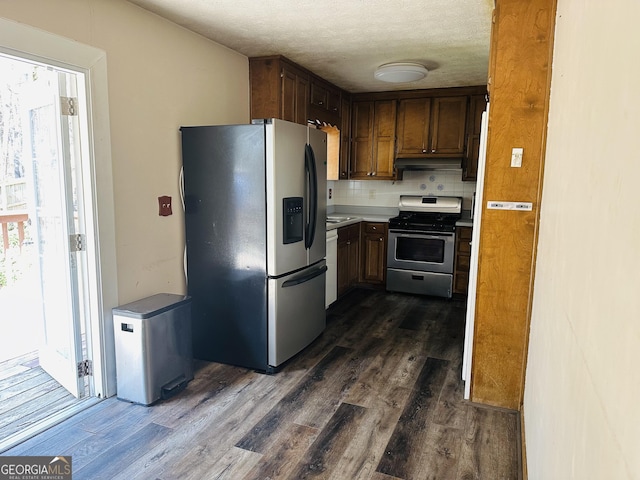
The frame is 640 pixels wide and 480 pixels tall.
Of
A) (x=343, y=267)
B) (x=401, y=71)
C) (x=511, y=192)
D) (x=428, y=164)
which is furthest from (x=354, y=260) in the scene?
(x=511, y=192)

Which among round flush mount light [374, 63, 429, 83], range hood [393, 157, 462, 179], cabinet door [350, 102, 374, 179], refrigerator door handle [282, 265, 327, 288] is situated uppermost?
round flush mount light [374, 63, 429, 83]

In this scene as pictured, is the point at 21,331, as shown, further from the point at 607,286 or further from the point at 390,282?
the point at 607,286

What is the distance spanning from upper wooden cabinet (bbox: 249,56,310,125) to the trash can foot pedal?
7.22 feet

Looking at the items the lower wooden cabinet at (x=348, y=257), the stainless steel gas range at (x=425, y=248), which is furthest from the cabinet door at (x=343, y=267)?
the stainless steel gas range at (x=425, y=248)

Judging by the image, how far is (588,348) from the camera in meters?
0.81

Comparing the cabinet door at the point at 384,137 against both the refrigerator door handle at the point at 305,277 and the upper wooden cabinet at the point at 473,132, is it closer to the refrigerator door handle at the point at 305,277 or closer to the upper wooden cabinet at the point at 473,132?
the upper wooden cabinet at the point at 473,132

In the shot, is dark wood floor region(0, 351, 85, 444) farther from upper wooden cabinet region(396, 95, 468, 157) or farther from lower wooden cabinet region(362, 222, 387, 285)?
upper wooden cabinet region(396, 95, 468, 157)

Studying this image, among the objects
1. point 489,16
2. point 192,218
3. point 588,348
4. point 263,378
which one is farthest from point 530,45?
point 263,378

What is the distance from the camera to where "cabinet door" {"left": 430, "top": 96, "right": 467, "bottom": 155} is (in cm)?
469

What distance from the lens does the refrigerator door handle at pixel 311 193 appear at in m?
3.08

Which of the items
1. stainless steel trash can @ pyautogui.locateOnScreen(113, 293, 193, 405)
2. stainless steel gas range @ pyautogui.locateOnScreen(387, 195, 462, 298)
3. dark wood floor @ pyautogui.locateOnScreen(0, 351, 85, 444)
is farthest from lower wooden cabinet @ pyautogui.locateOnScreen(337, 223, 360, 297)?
dark wood floor @ pyautogui.locateOnScreen(0, 351, 85, 444)

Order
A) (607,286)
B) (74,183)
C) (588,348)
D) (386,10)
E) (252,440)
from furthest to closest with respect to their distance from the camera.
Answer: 1. (386,10)
2. (74,183)
3. (252,440)
4. (588,348)
5. (607,286)

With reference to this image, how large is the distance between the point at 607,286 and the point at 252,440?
1.92 meters

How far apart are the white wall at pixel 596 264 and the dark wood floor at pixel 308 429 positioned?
0.72 metres
